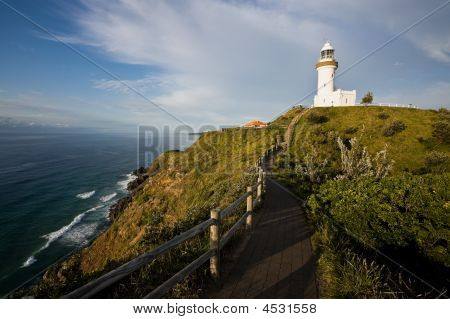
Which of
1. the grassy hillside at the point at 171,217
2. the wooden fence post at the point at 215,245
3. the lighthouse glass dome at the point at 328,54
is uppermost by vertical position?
the lighthouse glass dome at the point at 328,54

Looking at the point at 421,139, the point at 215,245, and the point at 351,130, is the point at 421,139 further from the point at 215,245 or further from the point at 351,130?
the point at 215,245

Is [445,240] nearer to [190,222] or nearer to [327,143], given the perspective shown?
[190,222]

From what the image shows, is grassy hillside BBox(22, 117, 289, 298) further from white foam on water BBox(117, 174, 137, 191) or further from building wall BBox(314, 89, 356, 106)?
building wall BBox(314, 89, 356, 106)

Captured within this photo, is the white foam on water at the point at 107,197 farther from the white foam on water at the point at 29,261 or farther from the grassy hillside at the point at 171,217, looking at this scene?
the white foam on water at the point at 29,261

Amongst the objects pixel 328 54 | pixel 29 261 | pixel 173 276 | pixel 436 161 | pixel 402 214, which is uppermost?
pixel 328 54

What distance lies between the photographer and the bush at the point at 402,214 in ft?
18.9

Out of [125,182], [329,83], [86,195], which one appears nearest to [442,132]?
[329,83]

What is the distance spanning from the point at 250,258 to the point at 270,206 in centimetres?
562

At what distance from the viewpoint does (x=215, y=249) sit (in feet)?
16.8

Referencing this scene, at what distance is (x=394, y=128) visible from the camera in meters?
38.2

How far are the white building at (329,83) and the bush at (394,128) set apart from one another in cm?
1484

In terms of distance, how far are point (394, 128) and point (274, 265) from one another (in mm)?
40455

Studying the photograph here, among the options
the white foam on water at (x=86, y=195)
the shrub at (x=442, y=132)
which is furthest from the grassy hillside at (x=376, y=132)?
the white foam on water at (x=86, y=195)

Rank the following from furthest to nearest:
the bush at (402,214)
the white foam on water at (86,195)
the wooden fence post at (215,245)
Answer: the white foam on water at (86,195), the bush at (402,214), the wooden fence post at (215,245)
